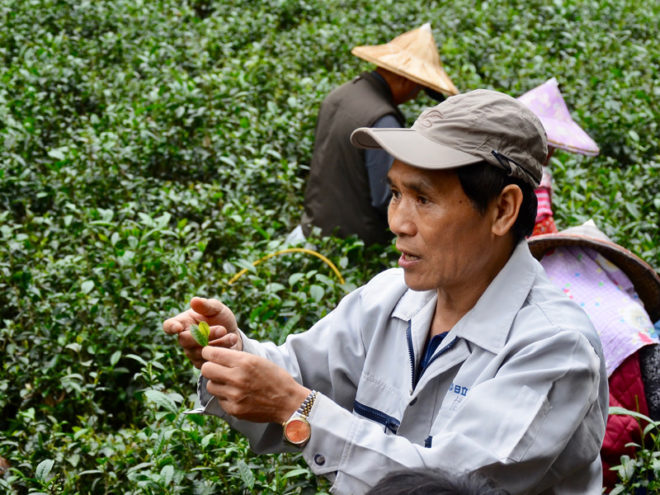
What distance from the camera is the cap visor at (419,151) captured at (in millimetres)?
1633

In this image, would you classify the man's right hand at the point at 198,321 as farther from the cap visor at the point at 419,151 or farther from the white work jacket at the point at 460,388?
the cap visor at the point at 419,151

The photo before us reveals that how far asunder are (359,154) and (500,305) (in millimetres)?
2585

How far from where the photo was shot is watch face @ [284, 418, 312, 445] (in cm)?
155

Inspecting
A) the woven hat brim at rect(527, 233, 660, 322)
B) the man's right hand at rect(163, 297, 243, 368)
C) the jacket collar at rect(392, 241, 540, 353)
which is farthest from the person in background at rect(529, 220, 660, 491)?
the man's right hand at rect(163, 297, 243, 368)

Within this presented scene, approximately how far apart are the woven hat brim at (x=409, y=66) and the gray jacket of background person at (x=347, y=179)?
15 centimetres

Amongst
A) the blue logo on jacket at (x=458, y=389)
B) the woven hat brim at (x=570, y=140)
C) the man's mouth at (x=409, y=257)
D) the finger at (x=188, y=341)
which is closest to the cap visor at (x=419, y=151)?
the man's mouth at (x=409, y=257)

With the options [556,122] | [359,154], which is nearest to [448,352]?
[556,122]

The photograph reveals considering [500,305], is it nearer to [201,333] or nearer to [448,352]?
[448,352]

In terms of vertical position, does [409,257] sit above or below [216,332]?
above

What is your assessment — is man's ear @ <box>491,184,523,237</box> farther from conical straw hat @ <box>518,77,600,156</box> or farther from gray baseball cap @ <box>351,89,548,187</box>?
conical straw hat @ <box>518,77,600,156</box>

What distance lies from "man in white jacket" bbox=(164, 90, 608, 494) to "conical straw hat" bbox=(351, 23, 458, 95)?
99.3 inches

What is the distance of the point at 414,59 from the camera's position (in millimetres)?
4457

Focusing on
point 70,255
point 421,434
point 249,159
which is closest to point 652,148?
point 249,159

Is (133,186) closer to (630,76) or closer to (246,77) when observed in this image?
(246,77)
